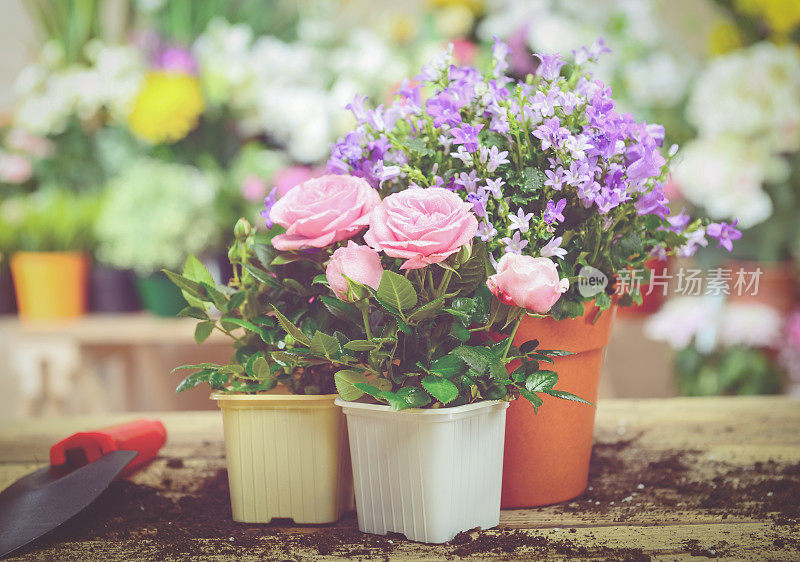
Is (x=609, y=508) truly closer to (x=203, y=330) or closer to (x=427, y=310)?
(x=427, y=310)

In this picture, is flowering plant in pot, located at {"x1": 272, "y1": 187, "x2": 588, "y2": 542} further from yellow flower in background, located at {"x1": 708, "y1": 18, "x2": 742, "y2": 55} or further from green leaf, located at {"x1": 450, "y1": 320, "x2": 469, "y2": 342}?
yellow flower in background, located at {"x1": 708, "y1": 18, "x2": 742, "y2": 55}

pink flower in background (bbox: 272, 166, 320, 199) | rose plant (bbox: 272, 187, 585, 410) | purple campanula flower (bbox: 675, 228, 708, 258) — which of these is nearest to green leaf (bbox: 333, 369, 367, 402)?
rose plant (bbox: 272, 187, 585, 410)

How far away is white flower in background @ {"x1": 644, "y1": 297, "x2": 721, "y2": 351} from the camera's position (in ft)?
5.09

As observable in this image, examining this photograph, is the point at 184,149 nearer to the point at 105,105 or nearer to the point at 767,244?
the point at 105,105

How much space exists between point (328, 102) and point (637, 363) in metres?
1.08

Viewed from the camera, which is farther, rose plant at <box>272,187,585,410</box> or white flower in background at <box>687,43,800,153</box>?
white flower in background at <box>687,43,800,153</box>

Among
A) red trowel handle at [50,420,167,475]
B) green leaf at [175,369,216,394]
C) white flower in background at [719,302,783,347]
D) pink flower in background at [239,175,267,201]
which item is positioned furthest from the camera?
pink flower in background at [239,175,267,201]

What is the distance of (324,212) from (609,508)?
0.38 meters

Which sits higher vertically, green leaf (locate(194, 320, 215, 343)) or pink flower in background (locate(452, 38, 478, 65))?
pink flower in background (locate(452, 38, 478, 65))

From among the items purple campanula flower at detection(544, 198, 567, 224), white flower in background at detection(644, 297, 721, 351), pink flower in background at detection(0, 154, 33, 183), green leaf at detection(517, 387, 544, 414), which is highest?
pink flower in background at detection(0, 154, 33, 183)

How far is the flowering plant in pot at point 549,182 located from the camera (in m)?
0.60

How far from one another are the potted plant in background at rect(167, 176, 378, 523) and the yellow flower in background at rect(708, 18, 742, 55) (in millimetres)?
1306

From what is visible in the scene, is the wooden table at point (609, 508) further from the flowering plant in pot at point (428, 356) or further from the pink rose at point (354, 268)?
the pink rose at point (354, 268)

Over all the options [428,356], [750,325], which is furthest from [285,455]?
[750,325]
